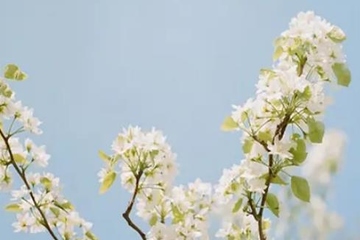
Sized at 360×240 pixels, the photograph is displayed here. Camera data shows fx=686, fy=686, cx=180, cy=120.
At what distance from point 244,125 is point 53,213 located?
0.86 ft

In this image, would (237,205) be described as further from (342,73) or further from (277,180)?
(342,73)

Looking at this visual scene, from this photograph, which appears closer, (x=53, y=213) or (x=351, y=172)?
(x=53, y=213)

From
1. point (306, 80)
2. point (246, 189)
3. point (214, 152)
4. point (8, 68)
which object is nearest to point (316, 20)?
point (306, 80)

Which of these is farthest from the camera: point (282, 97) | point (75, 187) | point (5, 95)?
point (75, 187)

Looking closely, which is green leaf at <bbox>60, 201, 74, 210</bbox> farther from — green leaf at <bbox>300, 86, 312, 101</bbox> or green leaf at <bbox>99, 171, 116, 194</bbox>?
green leaf at <bbox>300, 86, 312, 101</bbox>

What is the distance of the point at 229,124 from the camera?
730 millimetres

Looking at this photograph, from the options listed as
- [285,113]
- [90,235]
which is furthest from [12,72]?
[285,113]

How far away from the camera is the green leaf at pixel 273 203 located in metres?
0.74

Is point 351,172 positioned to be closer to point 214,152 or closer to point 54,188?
point 214,152

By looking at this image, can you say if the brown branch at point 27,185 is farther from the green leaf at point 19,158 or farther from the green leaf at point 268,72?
the green leaf at point 268,72

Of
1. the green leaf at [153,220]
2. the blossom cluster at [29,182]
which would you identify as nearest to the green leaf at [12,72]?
the blossom cluster at [29,182]

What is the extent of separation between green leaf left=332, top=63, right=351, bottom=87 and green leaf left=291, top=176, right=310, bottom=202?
115 mm

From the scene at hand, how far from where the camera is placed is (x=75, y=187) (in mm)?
1429

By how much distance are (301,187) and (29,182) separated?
0.32 m
